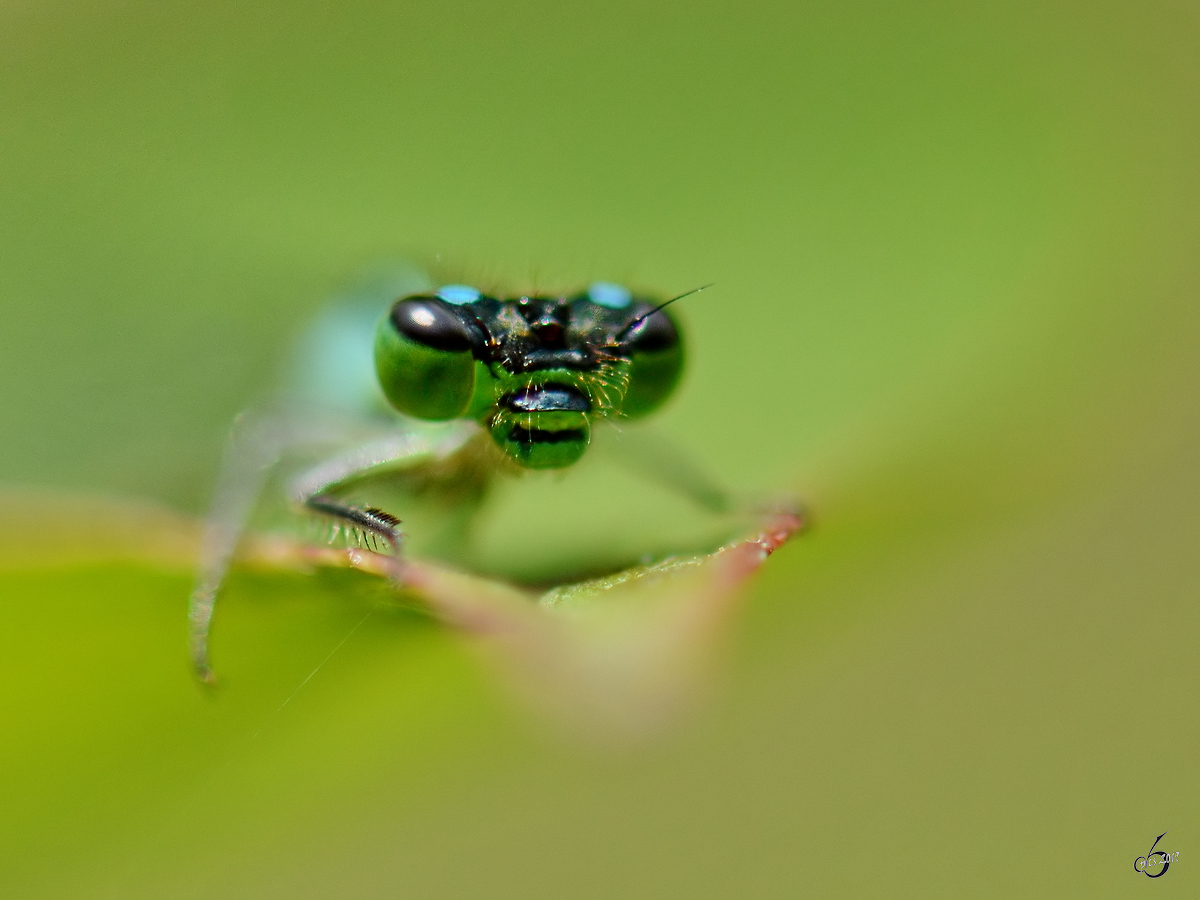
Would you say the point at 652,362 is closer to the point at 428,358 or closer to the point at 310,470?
the point at 428,358

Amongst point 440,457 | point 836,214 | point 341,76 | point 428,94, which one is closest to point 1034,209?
point 836,214

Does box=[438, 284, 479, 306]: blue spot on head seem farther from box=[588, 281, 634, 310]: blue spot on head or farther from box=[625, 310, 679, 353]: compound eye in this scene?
box=[625, 310, 679, 353]: compound eye

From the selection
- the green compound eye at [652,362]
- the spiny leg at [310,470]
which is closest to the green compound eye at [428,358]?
the spiny leg at [310,470]

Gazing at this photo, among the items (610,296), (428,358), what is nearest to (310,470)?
(428,358)

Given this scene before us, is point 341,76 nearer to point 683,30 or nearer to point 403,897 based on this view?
point 683,30

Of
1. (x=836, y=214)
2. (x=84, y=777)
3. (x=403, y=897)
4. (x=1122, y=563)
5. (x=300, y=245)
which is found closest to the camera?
(x=84, y=777)

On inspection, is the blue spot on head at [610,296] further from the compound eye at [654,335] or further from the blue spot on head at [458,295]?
the blue spot on head at [458,295]

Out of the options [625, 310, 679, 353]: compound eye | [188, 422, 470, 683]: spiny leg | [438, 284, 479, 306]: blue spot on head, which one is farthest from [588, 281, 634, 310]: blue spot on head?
[188, 422, 470, 683]: spiny leg
